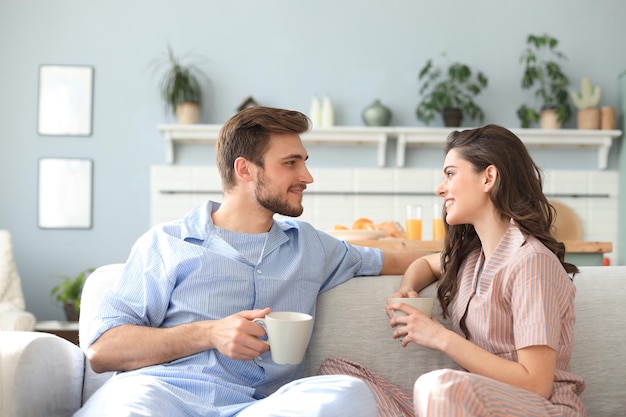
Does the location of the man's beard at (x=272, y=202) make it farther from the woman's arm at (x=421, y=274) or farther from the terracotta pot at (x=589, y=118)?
the terracotta pot at (x=589, y=118)

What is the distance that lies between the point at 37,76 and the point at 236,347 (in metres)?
3.99

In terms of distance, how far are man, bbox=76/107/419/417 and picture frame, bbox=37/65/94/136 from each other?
323 cm

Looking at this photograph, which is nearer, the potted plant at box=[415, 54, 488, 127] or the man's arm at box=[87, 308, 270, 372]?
the man's arm at box=[87, 308, 270, 372]

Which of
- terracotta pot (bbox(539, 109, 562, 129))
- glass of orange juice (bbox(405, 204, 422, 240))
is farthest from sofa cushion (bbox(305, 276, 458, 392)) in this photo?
terracotta pot (bbox(539, 109, 562, 129))

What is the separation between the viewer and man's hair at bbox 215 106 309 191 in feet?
5.95

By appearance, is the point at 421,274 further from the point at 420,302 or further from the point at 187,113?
the point at 187,113

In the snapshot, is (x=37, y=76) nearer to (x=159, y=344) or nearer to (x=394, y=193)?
(x=394, y=193)

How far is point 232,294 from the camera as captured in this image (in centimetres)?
168

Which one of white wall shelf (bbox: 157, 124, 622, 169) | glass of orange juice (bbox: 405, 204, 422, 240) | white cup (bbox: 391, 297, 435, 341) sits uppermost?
white wall shelf (bbox: 157, 124, 622, 169)

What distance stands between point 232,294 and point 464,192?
61 cm

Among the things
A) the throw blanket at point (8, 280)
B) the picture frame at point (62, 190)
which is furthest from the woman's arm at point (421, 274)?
the picture frame at point (62, 190)

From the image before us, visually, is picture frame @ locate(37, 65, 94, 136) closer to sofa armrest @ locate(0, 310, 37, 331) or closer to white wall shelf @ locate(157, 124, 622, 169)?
white wall shelf @ locate(157, 124, 622, 169)

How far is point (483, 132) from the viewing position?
160cm

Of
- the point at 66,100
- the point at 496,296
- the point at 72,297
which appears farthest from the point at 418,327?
the point at 66,100
